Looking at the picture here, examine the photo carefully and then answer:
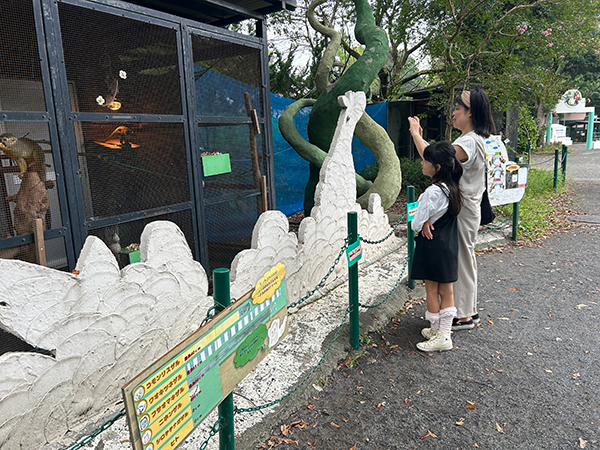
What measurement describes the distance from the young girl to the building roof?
2.40 metres

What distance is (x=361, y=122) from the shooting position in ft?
20.8

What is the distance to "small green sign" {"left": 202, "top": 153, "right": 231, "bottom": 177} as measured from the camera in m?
3.95

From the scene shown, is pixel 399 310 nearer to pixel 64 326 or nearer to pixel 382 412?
pixel 382 412

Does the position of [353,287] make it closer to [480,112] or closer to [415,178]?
[480,112]

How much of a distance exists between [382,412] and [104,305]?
175 centimetres

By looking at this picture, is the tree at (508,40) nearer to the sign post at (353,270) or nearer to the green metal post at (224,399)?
the sign post at (353,270)

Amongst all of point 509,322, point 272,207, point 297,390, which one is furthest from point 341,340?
point 272,207

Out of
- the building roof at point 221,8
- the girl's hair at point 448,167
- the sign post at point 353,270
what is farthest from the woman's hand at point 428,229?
the building roof at point 221,8

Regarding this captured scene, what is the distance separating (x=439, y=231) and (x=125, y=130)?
2.59 meters

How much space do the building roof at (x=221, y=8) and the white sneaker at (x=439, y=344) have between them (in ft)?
11.5

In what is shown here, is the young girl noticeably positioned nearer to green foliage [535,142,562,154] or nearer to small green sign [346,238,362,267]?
small green sign [346,238,362,267]

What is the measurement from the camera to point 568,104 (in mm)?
26141

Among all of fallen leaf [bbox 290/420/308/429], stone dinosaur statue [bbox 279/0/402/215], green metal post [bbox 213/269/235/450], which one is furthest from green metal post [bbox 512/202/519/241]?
green metal post [bbox 213/269/235/450]

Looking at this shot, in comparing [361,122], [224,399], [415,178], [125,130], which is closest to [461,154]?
[224,399]
